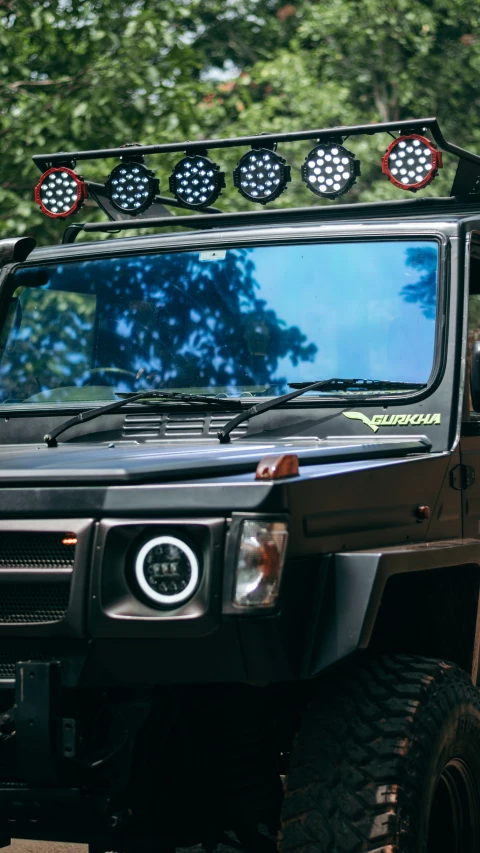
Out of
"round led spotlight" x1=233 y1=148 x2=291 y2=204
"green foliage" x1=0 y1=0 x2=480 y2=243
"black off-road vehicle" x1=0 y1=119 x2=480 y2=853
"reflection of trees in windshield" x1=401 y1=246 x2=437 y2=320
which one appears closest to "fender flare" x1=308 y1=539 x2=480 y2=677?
"black off-road vehicle" x1=0 y1=119 x2=480 y2=853

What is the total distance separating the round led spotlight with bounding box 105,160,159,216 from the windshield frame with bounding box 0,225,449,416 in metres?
0.44

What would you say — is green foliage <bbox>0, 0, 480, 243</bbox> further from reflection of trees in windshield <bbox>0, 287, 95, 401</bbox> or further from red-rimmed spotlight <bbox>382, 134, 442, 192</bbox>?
red-rimmed spotlight <bbox>382, 134, 442, 192</bbox>

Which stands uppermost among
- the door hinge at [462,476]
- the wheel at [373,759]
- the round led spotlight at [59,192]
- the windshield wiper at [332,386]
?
the round led spotlight at [59,192]

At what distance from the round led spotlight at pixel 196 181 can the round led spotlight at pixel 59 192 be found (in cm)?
39

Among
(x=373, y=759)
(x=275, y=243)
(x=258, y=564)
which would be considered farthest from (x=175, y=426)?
(x=373, y=759)

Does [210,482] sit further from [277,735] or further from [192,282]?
[192,282]

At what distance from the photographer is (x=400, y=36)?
791 inches

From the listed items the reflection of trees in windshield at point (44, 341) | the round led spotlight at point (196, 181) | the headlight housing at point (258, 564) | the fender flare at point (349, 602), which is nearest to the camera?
the headlight housing at point (258, 564)

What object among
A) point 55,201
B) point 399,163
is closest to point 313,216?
point 399,163

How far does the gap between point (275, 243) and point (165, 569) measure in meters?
1.82

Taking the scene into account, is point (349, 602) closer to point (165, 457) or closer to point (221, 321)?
point (165, 457)

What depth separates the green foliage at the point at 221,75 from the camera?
1107 centimetres

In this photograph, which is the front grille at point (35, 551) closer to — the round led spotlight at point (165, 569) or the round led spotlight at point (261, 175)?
Result: the round led spotlight at point (165, 569)

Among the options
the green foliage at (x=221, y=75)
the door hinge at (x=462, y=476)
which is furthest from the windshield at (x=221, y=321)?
the green foliage at (x=221, y=75)
